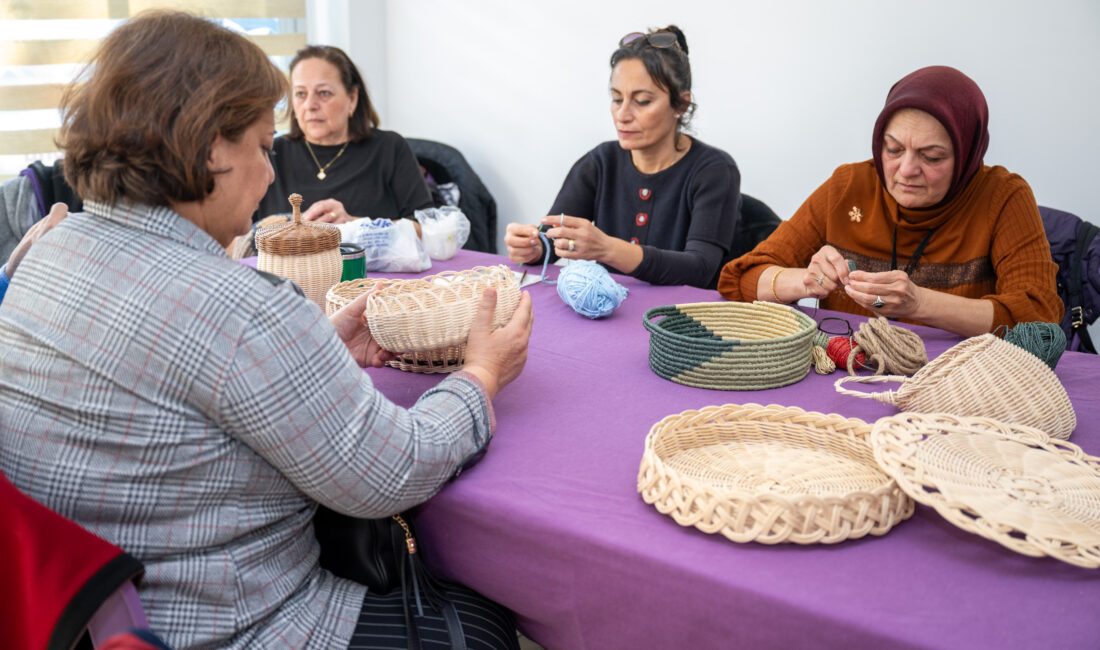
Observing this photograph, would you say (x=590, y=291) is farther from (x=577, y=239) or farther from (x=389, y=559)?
(x=389, y=559)

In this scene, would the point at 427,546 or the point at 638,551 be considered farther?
the point at 427,546

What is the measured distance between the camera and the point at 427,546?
1173 mm

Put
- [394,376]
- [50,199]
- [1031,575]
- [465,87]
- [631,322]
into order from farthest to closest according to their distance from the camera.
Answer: [465,87] < [50,199] < [631,322] < [394,376] < [1031,575]

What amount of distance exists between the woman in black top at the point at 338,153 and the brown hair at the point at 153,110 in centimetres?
196

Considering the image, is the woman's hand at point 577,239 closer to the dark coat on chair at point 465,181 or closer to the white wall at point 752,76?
the white wall at point 752,76

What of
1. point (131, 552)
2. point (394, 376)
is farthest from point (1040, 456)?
point (131, 552)

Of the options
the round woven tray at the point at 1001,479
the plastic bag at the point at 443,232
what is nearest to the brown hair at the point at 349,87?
the plastic bag at the point at 443,232

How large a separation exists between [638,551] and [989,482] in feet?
1.37

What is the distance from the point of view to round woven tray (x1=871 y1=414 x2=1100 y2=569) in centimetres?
90

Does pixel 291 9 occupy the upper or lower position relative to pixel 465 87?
upper

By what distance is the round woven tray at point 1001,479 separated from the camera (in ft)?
2.96

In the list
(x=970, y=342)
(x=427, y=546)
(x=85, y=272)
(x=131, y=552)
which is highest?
(x=85, y=272)

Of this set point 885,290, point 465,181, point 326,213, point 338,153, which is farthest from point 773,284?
point 465,181

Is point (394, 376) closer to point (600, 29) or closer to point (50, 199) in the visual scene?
point (50, 199)
